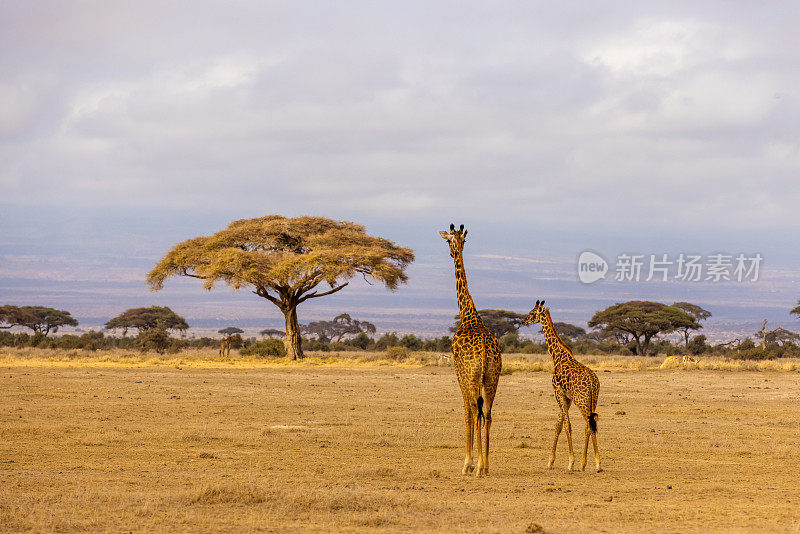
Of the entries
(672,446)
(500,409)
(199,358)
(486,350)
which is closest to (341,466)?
(486,350)

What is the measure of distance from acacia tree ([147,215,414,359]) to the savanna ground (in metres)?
12.6

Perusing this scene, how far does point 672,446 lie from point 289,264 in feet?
94.0

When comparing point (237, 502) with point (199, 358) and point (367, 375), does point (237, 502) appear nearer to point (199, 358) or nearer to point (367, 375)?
point (367, 375)

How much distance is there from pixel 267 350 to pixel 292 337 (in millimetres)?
1993

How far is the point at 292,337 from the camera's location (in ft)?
155

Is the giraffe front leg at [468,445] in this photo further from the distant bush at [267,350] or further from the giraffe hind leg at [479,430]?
the distant bush at [267,350]

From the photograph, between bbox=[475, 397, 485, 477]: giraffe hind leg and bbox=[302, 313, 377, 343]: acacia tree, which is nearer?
bbox=[475, 397, 485, 477]: giraffe hind leg

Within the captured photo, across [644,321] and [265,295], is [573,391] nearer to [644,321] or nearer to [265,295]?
[265,295]

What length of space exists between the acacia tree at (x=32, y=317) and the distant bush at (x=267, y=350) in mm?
39800

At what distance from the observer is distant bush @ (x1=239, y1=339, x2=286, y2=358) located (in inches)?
1901

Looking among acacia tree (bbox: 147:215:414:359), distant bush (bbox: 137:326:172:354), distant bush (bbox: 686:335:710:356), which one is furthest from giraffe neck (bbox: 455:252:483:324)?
distant bush (bbox: 686:335:710:356)

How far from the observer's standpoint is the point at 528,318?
53.2ft

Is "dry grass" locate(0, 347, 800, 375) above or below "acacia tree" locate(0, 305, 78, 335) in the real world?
below

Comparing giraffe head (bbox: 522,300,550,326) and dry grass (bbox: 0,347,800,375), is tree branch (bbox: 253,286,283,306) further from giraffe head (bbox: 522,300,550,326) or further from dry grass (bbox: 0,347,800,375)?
giraffe head (bbox: 522,300,550,326)
